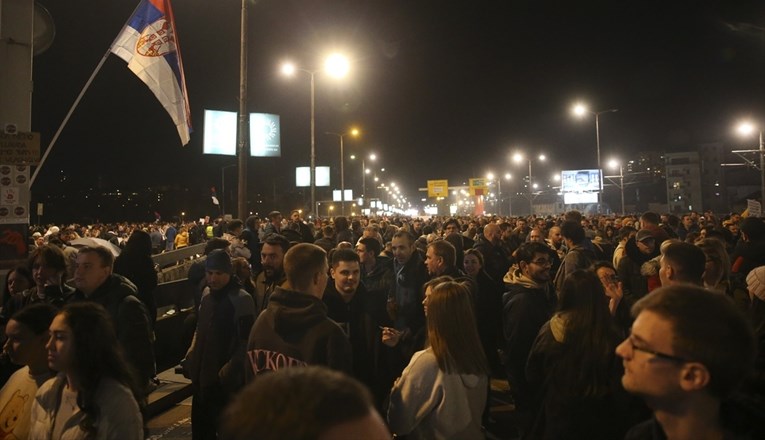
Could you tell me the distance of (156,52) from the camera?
11.2m

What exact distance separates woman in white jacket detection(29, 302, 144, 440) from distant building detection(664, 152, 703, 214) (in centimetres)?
11321

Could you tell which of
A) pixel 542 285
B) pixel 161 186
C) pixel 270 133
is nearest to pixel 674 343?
pixel 542 285

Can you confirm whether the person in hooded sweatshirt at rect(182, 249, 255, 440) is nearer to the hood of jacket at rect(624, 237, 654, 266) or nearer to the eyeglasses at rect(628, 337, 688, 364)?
the eyeglasses at rect(628, 337, 688, 364)

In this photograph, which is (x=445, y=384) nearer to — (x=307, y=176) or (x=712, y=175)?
(x=307, y=176)

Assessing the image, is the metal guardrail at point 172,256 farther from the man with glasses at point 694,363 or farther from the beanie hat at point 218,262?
the man with glasses at point 694,363

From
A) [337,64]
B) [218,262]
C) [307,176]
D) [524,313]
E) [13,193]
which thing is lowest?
[524,313]

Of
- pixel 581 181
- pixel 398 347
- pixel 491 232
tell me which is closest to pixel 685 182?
pixel 581 181

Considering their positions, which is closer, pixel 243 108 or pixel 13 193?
pixel 13 193

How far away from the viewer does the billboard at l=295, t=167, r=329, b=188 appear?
4160 cm

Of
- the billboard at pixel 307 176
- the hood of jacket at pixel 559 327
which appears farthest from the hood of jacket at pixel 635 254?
the billboard at pixel 307 176

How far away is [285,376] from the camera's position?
134 cm

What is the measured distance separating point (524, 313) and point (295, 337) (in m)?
2.65

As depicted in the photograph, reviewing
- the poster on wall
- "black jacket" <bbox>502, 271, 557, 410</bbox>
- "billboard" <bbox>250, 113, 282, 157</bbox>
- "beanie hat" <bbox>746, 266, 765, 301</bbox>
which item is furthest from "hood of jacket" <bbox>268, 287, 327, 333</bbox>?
"billboard" <bbox>250, 113, 282, 157</bbox>

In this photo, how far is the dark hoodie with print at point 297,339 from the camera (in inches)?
134
